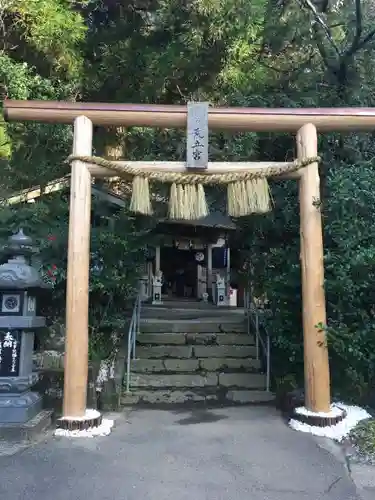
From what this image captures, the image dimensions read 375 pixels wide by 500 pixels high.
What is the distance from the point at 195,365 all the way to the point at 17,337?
10.2 ft

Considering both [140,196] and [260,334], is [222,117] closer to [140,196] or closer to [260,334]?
[140,196]

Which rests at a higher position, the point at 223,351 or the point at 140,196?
the point at 140,196

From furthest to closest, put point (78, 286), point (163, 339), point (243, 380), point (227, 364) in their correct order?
point (163, 339) → point (227, 364) → point (243, 380) → point (78, 286)

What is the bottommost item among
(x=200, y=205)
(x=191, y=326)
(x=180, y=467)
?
(x=180, y=467)

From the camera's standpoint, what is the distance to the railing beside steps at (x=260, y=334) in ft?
Result: 23.9

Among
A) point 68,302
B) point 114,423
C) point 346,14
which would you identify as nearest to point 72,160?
point 68,302

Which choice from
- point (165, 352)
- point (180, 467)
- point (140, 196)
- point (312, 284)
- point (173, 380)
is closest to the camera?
point (180, 467)

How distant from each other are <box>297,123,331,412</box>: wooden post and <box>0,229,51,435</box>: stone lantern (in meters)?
3.10

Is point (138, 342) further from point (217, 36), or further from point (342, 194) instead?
point (217, 36)

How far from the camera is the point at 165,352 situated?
7910mm

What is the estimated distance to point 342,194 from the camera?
18.9 ft

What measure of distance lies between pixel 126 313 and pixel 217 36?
477cm

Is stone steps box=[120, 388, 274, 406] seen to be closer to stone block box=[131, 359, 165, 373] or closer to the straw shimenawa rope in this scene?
stone block box=[131, 359, 165, 373]

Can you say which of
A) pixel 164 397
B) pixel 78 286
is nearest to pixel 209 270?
pixel 164 397
